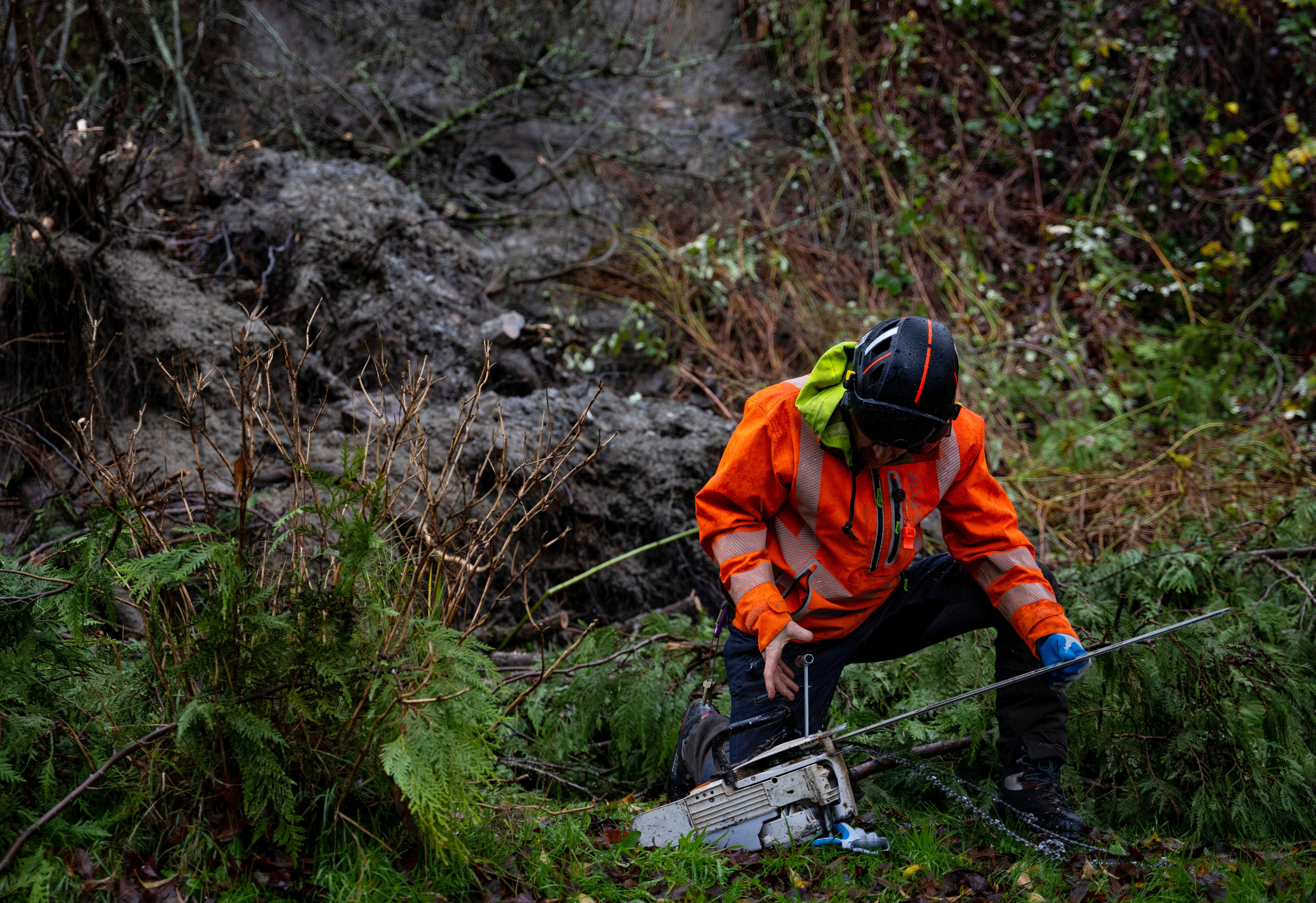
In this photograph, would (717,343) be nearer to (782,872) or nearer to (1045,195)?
(1045,195)

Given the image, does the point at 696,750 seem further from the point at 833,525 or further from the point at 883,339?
the point at 883,339

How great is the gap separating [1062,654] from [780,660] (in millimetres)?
849

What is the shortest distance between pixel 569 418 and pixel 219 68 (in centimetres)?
475

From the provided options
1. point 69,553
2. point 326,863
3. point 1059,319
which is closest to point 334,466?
point 69,553

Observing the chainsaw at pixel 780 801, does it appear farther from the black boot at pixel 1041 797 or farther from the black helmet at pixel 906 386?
the black helmet at pixel 906 386

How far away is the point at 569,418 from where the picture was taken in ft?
16.9

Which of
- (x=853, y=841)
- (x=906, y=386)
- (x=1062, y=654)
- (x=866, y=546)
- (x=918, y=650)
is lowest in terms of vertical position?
(x=853, y=841)

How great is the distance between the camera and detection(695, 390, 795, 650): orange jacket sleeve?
2.86 m

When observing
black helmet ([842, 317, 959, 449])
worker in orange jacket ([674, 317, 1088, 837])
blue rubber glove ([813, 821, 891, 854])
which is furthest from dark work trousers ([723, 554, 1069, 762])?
black helmet ([842, 317, 959, 449])

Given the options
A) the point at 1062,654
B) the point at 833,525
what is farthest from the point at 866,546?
the point at 1062,654

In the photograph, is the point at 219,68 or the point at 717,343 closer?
the point at 717,343

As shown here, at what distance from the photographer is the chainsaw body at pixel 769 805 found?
2.71 m

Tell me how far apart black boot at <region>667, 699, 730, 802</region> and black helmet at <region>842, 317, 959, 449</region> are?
3.49 feet

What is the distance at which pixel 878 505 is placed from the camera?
292 centimetres
